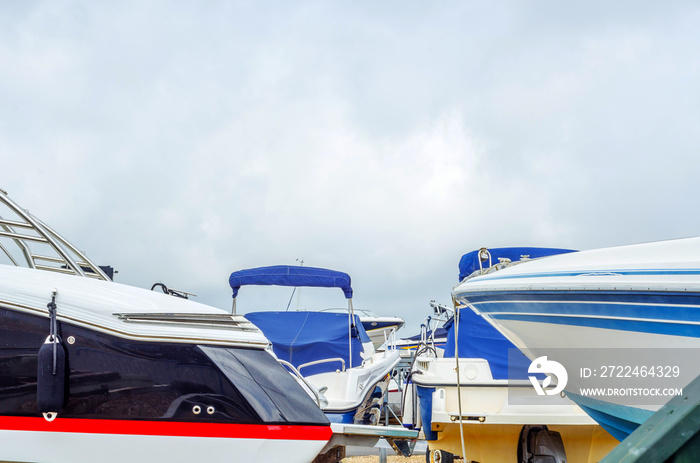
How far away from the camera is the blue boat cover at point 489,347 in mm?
5332

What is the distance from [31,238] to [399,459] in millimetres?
5179

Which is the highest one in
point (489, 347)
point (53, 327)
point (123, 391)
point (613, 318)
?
point (489, 347)

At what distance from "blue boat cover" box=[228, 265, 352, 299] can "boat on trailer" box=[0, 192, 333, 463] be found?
16.3 feet

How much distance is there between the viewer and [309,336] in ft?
24.7

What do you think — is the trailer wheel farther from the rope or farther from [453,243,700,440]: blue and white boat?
the rope

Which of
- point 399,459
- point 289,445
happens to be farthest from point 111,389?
point 399,459

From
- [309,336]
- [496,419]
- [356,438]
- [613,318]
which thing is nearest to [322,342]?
[309,336]

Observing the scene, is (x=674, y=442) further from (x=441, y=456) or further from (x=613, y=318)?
(x=441, y=456)

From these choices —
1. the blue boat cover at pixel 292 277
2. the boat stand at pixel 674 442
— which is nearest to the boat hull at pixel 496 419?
the blue boat cover at pixel 292 277

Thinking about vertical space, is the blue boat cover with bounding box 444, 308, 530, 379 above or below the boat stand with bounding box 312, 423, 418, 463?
above

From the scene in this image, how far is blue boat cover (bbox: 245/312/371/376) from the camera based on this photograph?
7.16 m

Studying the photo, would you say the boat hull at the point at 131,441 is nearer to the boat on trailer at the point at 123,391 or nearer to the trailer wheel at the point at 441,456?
the boat on trailer at the point at 123,391

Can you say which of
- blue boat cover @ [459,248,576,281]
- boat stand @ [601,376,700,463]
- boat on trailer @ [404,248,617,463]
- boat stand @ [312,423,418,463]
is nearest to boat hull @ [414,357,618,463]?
boat on trailer @ [404,248,617,463]

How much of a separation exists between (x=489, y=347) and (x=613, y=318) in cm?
261
